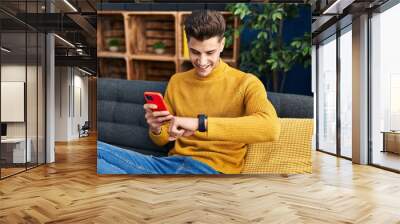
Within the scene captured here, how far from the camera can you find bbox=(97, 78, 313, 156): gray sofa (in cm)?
590

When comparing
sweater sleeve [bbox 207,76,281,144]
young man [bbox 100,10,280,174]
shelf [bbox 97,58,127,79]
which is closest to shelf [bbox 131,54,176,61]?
shelf [bbox 97,58,127,79]

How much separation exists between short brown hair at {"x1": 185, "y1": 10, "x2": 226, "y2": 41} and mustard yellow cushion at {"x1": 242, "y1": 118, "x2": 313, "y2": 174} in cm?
151

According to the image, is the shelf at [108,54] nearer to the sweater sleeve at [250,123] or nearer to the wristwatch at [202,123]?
A: the wristwatch at [202,123]

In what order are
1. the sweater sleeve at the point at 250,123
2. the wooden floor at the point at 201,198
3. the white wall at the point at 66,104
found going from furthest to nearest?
the white wall at the point at 66,104, the sweater sleeve at the point at 250,123, the wooden floor at the point at 201,198

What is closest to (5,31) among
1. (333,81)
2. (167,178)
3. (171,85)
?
(171,85)

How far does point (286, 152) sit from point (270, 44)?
1.54 m

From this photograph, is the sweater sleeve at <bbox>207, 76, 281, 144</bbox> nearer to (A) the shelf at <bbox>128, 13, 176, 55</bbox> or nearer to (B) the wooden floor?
(B) the wooden floor

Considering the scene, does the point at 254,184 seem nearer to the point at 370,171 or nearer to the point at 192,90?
the point at 192,90

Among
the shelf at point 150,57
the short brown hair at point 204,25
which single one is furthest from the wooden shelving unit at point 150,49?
the short brown hair at point 204,25

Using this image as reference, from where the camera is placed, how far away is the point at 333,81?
9.85 meters

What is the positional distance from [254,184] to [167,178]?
1.31m

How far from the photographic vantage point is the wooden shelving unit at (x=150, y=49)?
5.88 meters

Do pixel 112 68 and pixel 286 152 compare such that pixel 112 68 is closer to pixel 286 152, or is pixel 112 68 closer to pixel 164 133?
pixel 164 133

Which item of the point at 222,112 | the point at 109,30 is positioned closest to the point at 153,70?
the point at 109,30
